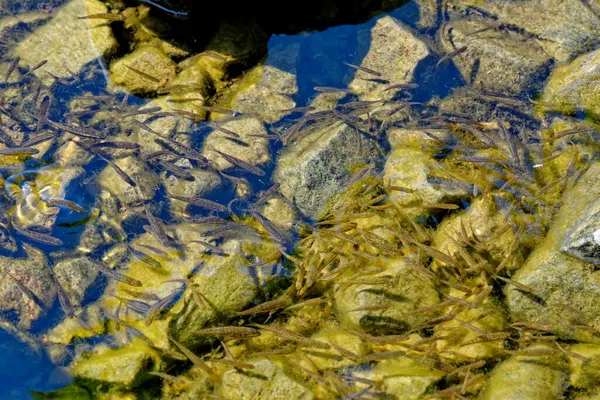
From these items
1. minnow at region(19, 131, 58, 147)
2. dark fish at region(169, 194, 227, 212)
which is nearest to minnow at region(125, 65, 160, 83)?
minnow at region(19, 131, 58, 147)

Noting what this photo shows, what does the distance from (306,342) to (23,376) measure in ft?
10.2

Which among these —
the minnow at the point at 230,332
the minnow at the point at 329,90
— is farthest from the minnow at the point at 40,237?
the minnow at the point at 329,90

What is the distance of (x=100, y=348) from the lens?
17.2 feet

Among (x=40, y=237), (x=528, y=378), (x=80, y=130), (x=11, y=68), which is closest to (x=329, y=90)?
(x=80, y=130)

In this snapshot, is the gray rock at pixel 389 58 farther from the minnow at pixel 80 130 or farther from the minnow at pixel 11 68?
the minnow at pixel 11 68

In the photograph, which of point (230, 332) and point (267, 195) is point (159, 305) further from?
point (267, 195)

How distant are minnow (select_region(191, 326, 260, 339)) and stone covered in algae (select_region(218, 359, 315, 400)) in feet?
1.11

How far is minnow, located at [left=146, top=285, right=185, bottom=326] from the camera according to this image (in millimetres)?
5156

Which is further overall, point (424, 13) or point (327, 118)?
point (424, 13)

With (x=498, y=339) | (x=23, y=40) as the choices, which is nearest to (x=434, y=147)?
(x=498, y=339)

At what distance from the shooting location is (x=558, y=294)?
191 inches

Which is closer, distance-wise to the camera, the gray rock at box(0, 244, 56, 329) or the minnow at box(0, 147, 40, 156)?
the gray rock at box(0, 244, 56, 329)

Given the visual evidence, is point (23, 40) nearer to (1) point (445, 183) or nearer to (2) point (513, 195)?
(1) point (445, 183)

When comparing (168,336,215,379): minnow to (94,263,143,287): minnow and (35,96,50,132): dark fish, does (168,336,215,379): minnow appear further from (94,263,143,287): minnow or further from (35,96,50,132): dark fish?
(35,96,50,132): dark fish
